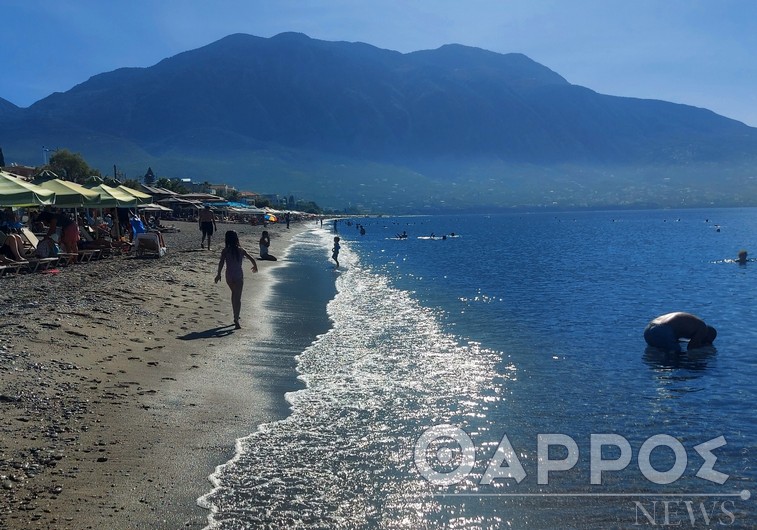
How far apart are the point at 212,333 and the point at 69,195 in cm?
1172

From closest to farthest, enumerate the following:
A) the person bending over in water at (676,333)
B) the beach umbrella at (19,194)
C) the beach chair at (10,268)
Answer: the person bending over in water at (676,333) → the beach chair at (10,268) → the beach umbrella at (19,194)

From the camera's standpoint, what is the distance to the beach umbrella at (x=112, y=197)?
23.9 m

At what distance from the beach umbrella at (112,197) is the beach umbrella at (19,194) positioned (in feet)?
13.2

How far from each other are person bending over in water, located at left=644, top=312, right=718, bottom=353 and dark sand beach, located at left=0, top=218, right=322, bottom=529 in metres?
7.14

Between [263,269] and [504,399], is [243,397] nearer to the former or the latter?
[504,399]

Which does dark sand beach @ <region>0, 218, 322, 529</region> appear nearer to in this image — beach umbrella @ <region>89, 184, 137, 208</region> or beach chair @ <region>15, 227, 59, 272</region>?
beach chair @ <region>15, 227, 59, 272</region>

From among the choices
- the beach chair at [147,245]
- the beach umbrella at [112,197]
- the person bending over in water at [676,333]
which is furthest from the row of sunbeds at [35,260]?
the person bending over in water at [676,333]

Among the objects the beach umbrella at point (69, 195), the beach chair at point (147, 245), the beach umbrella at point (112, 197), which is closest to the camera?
the beach umbrella at point (69, 195)

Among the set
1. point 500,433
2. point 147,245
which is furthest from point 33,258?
point 500,433

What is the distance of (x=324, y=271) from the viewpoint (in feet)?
100

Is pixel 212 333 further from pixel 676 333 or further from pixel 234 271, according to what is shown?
pixel 676 333

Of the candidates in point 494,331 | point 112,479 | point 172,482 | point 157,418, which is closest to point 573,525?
point 172,482

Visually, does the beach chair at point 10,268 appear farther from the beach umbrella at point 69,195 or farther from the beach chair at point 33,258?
the beach umbrella at point 69,195

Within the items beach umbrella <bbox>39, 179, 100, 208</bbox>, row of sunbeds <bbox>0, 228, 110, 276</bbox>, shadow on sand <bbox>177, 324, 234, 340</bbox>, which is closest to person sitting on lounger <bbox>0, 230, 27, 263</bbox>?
row of sunbeds <bbox>0, 228, 110, 276</bbox>
